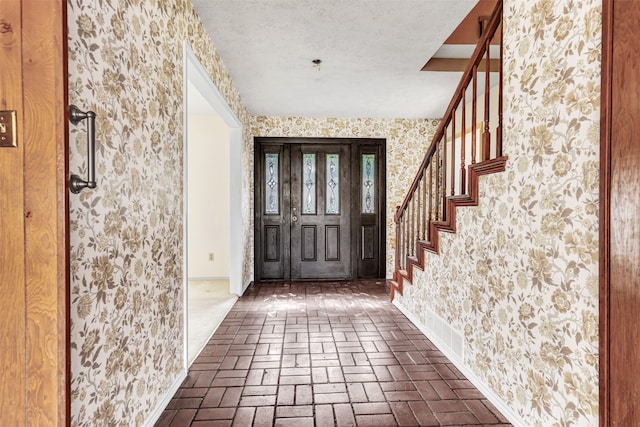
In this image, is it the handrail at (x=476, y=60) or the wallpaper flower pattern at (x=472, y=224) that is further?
the handrail at (x=476, y=60)

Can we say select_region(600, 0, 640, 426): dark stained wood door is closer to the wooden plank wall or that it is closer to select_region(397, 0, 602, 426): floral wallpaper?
select_region(397, 0, 602, 426): floral wallpaper

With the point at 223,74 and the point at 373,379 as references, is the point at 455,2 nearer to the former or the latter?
the point at 223,74

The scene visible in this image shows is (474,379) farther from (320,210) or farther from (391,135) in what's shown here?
(391,135)

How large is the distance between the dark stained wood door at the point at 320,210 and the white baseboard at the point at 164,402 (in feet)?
11.0

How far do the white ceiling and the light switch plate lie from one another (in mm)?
1809

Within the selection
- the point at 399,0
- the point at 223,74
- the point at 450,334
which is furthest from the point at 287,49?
the point at 450,334

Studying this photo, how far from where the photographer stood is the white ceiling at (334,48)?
2572 millimetres

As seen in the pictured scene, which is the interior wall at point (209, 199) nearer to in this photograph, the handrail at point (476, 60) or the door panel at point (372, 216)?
the door panel at point (372, 216)

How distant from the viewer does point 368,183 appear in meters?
5.64

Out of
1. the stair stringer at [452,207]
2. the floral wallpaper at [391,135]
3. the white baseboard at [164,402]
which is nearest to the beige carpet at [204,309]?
the white baseboard at [164,402]

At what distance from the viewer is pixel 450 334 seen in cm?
258

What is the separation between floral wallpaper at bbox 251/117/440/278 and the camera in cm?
554

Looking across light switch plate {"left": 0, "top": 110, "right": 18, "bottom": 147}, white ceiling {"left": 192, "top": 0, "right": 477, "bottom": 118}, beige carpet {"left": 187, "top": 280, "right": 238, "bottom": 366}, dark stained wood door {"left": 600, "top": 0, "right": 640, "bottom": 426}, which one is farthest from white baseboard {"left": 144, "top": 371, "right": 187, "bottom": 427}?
white ceiling {"left": 192, "top": 0, "right": 477, "bottom": 118}

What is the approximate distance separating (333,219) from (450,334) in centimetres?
317
